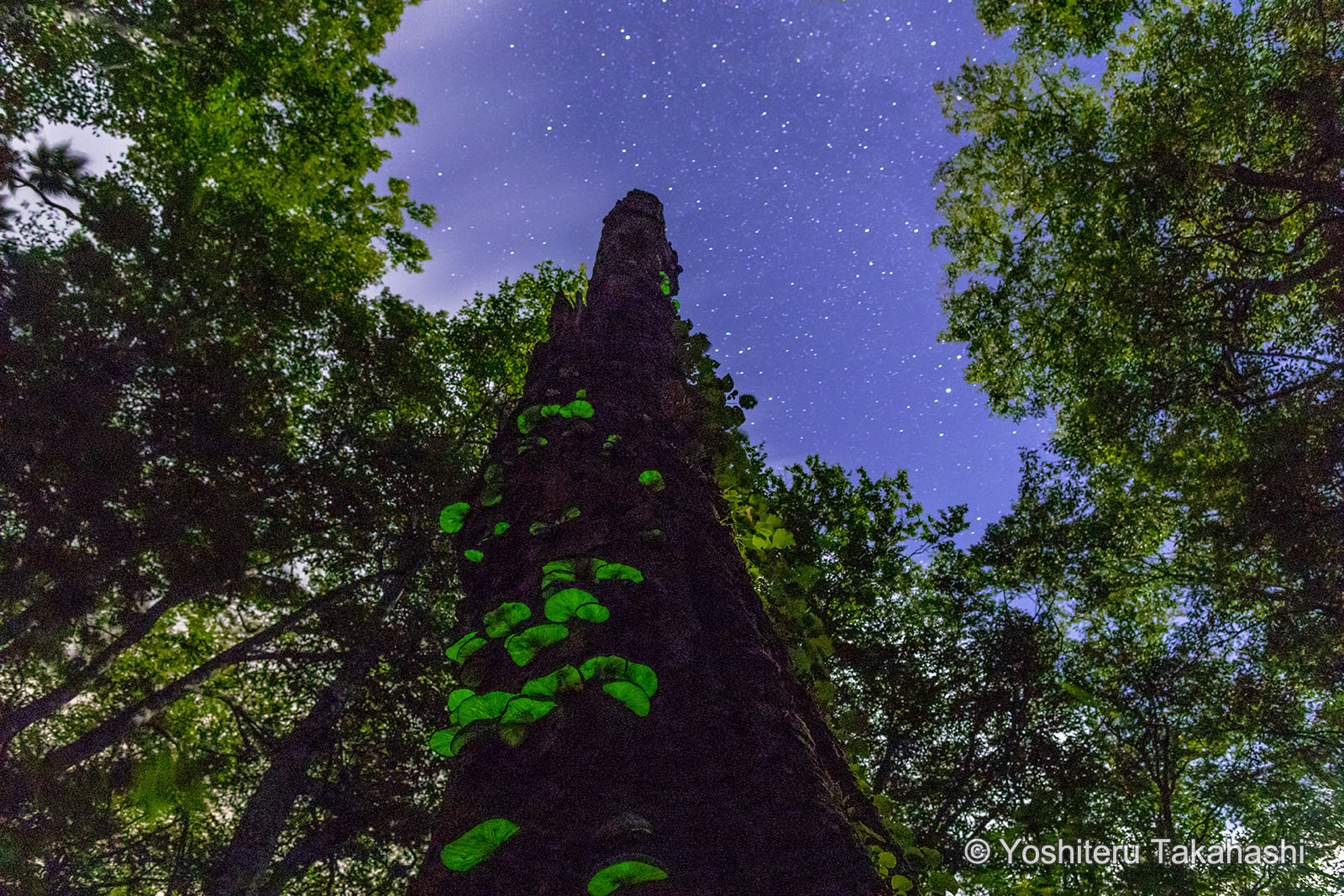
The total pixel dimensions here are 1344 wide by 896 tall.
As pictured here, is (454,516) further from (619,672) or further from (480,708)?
(619,672)

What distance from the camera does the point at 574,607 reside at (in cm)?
176

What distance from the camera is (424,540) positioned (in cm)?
916

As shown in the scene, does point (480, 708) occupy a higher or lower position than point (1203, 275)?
lower

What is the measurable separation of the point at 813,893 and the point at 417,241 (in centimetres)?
1310

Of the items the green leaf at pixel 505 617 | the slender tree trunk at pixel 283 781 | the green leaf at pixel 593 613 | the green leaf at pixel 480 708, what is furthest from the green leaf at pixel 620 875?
the slender tree trunk at pixel 283 781

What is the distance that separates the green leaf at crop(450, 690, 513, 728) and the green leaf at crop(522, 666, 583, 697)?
0.24ft

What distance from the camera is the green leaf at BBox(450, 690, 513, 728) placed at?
1.57 meters

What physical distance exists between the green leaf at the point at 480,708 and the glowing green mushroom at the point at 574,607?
0.87 feet

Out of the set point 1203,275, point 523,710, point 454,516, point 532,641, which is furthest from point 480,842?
point 1203,275

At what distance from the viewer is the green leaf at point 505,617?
182 centimetres

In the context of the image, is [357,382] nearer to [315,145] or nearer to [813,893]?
[315,145]

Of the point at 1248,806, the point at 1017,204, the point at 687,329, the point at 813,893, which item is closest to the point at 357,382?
the point at 687,329

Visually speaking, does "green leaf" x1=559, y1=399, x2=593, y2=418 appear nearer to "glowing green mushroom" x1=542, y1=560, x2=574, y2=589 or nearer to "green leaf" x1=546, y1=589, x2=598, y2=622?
"glowing green mushroom" x1=542, y1=560, x2=574, y2=589

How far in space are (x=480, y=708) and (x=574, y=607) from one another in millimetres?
369
